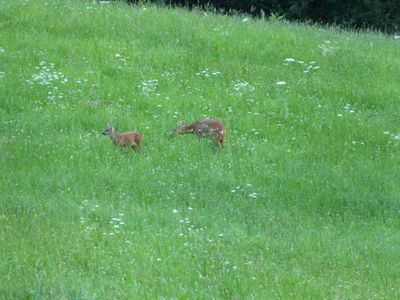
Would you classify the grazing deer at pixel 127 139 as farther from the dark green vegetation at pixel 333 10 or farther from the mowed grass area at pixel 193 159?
the dark green vegetation at pixel 333 10

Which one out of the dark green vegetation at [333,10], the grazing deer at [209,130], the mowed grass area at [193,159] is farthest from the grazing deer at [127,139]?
the dark green vegetation at [333,10]

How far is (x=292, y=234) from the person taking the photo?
42.1 ft

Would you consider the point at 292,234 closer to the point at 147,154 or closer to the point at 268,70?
the point at 147,154

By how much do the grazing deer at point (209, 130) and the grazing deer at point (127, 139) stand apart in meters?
0.97

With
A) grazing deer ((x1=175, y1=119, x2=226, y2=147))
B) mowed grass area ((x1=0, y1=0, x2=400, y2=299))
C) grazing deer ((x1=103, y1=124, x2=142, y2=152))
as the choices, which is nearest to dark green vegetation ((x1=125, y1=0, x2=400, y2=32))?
mowed grass area ((x1=0, y1=0, x2=400, y2=299))

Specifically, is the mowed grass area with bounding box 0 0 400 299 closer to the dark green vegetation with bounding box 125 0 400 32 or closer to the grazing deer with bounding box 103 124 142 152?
the grazing deer with bounding box 103 124 142 152

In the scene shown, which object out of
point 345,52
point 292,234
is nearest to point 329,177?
point 292,234

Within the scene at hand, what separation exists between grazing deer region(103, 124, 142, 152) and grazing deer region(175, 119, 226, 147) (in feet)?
3.19

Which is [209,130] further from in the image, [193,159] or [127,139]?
[127,139]

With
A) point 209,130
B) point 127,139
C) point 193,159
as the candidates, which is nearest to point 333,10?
point 209,130

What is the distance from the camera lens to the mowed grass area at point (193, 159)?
1097cm

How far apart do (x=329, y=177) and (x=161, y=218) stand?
3.54 meters

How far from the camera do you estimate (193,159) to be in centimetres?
1536

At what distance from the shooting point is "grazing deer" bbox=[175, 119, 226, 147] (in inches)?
619
